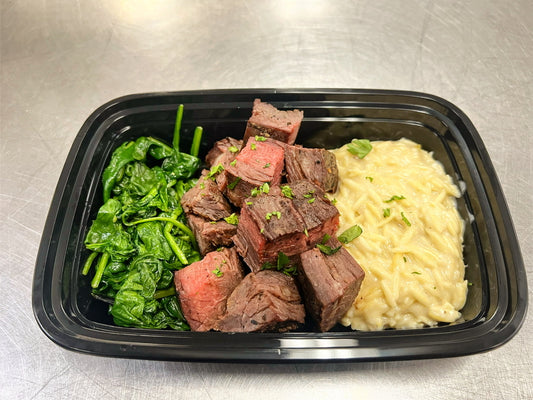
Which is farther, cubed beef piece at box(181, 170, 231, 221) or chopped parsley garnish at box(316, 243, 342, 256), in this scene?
cubed beef piece at box(181, 170, 231, 221)

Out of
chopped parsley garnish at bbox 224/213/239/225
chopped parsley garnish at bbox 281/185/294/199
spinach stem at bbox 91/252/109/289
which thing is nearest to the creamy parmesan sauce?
chopped parsley garnish at bbox 281/185/294/199

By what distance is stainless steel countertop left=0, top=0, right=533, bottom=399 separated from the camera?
3.89 m

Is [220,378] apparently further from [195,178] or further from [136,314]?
[195,178]

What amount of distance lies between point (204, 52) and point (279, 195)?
295 cm

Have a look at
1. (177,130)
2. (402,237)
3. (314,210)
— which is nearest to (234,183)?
(314,210)

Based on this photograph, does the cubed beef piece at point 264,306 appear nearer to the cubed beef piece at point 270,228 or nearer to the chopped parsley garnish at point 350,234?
the cubed beef piece at point 270,228

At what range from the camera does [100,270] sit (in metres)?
3.08

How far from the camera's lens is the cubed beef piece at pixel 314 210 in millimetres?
2811

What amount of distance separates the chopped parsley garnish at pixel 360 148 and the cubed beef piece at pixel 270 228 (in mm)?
955

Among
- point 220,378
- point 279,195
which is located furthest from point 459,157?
point 220,378

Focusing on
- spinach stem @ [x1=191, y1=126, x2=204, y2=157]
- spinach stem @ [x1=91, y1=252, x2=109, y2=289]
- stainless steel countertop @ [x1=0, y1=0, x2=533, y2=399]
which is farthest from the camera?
stainless steel countertop @ [x1=0, y1=0, x2=533, y2=399]

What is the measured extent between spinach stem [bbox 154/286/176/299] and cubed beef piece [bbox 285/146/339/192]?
1.21 metres

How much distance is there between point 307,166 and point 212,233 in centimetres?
87

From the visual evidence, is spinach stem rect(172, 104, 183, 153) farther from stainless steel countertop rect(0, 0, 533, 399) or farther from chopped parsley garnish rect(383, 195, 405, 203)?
chopped parsley garnish rect(383, 195, 405, 203)
